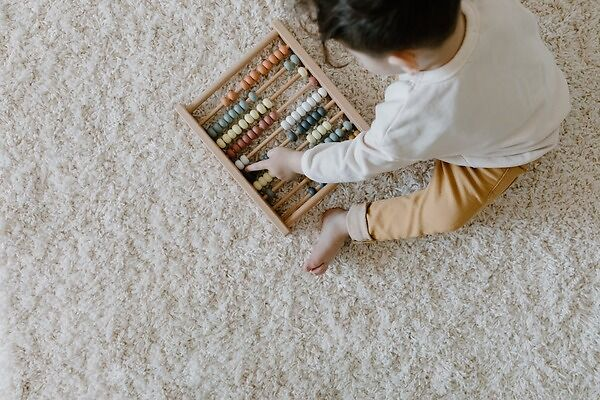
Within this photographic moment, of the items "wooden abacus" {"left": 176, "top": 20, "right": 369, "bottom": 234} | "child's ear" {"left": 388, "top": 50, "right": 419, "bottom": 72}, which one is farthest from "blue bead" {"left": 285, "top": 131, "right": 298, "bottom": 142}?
"child's ear" {"left": 388, "top": 50, "right": 419, "bottom": 72}

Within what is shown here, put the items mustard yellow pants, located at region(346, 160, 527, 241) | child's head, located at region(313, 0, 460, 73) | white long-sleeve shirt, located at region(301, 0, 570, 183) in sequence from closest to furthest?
child's head, located at region(313, 0, 460, 73) → white long-sleeve shirt, located at region(301, 0, 570, 183) → mustard yellow pants, located at region(346, 160, 527, 241)

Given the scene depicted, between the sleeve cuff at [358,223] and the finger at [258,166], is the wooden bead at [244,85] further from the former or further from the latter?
the sleeve cuff at [358,223]

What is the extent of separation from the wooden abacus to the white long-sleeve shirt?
0.15 metres

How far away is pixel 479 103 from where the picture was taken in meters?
0.60

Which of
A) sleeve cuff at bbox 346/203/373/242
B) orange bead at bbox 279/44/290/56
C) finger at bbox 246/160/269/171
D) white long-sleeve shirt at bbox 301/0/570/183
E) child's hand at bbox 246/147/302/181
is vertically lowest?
sleeve cuff at bbox 346/203/373/242

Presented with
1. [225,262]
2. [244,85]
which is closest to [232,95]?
[244,85]

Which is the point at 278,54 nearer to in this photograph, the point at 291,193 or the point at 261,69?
the point at 261,69

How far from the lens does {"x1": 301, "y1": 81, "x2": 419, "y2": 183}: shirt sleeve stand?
623 millimetres

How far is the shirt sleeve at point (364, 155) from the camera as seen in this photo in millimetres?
623

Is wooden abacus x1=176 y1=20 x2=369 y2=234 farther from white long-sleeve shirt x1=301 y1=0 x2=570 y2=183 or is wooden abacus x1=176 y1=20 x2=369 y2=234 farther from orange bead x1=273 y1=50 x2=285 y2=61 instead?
white long-sleeve shirt x1=301 y1=0 x2=570 y2=183

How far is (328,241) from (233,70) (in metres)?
0.28

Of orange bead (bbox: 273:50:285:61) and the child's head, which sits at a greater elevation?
orange bead (bbox: 273:50:285:61)

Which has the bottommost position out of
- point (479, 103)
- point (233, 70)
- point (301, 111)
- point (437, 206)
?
point (437, 206)

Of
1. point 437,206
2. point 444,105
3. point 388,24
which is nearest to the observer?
point 388,24
